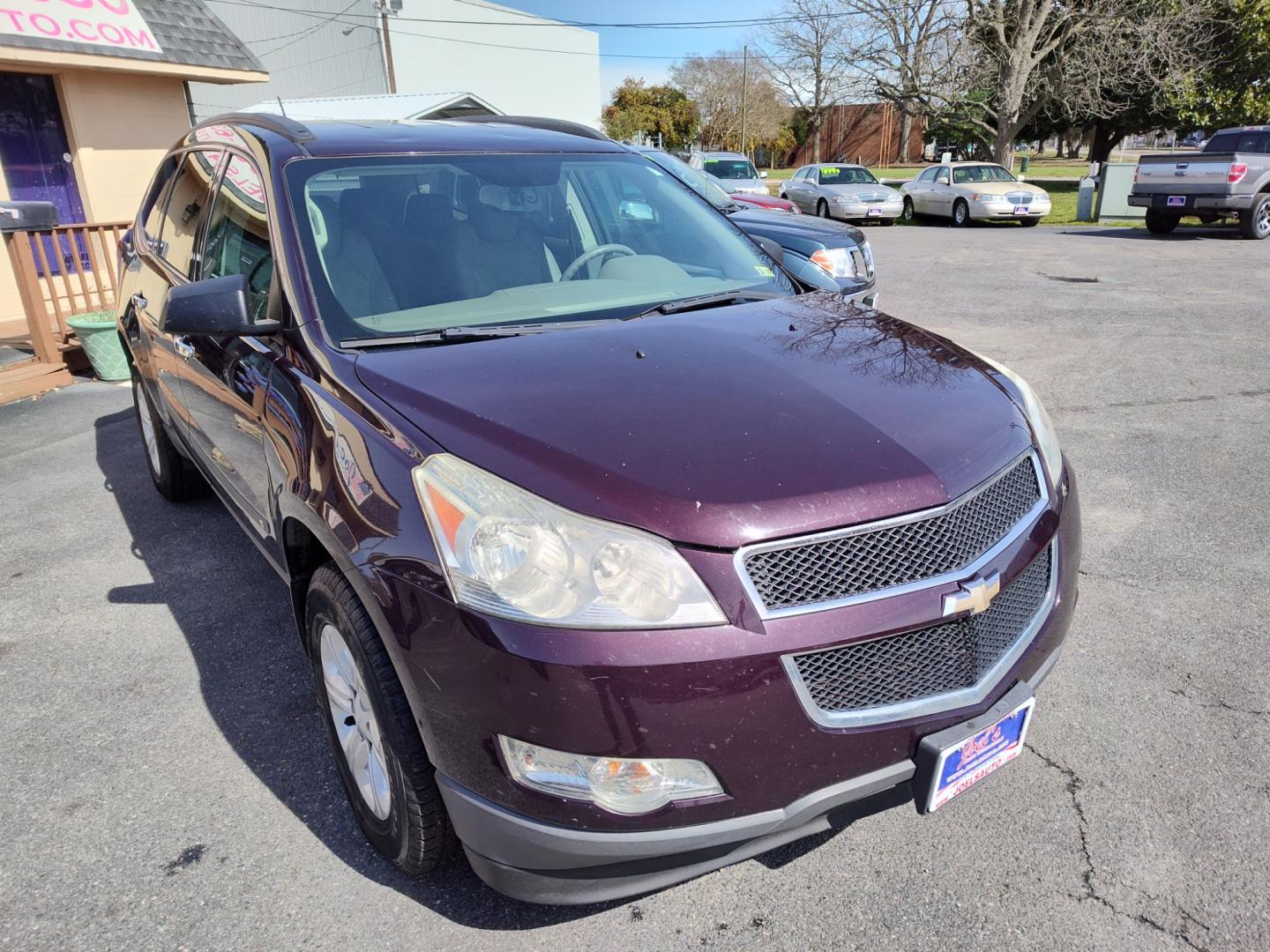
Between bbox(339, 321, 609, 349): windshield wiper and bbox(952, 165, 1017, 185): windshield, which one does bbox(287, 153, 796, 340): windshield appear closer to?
bbox(339, 321, 609, 349): windshield wiper

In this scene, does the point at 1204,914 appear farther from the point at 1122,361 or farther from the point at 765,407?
the point at 1122,361

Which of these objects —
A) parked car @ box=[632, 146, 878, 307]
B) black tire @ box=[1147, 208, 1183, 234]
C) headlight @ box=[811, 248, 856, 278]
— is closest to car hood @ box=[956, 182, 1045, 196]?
black tire @ box=[1147, 208, 1183, 234]

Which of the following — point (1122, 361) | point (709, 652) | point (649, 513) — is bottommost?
point (1122, 361)

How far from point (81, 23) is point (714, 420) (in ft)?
34.9

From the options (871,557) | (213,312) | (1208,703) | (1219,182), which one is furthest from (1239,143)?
(213,312)

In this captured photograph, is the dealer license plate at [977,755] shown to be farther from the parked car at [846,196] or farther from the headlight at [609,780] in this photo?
the parked car at [846,196]

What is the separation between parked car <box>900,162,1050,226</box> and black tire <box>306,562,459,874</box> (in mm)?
21634

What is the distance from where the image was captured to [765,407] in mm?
2158

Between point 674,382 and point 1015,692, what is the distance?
1.10 metres

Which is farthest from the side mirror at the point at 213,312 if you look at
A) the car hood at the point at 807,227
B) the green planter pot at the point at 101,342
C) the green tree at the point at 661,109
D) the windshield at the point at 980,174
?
the green tree at the point at 661,109

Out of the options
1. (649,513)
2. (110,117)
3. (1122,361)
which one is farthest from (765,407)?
(110,117)

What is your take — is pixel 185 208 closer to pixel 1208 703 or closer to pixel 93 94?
pixel 1208 703

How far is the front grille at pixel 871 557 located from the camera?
1.77 meters

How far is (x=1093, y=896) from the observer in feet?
7.24
